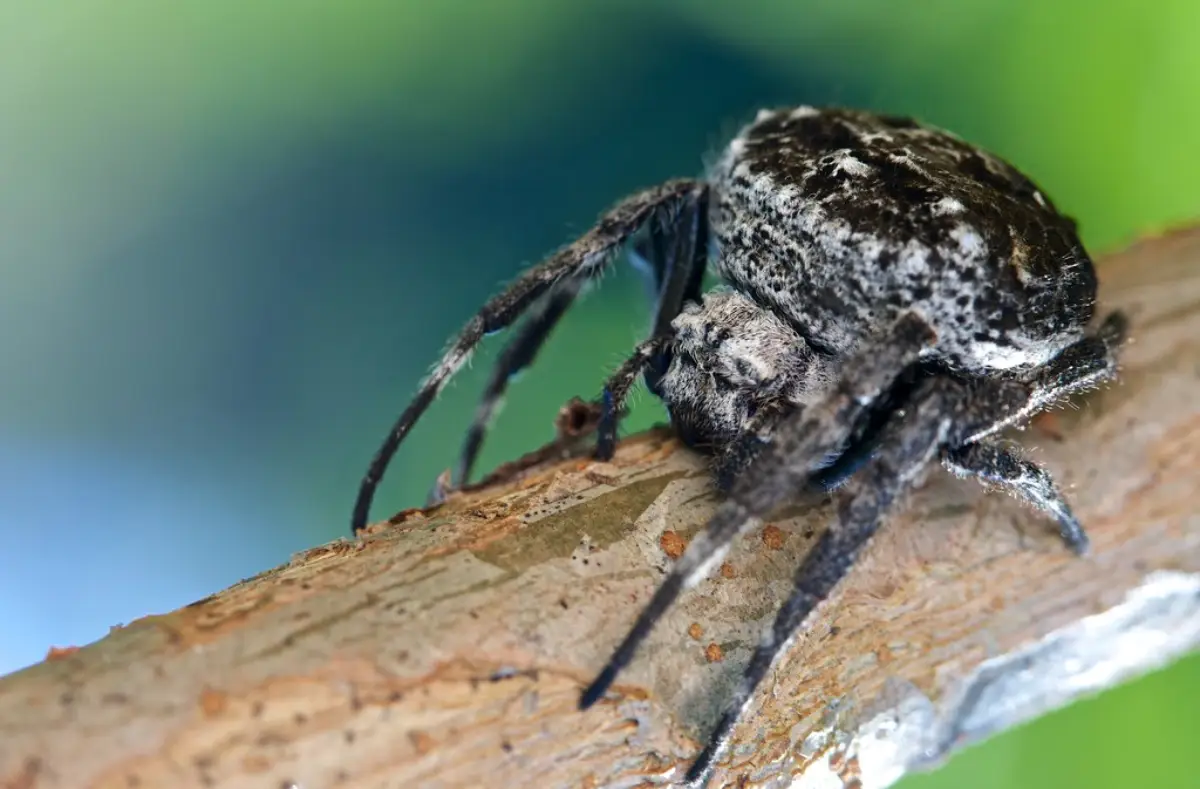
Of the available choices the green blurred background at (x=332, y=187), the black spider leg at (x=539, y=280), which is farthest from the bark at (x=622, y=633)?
the green blurred background at (x=332, y=187)

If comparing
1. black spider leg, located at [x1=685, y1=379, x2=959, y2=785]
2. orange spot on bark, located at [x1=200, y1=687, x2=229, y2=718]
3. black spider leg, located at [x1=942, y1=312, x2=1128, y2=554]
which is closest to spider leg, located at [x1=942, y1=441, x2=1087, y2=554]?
black spider leg, located at [x1=942, y1=312, x2=1128, y2=554]

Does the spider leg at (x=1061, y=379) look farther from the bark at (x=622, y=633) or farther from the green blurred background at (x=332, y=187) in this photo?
the green blurred background at (x=332, y=187)

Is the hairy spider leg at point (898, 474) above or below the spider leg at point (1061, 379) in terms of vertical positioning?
below

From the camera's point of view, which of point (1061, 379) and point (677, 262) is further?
point (677, 262)

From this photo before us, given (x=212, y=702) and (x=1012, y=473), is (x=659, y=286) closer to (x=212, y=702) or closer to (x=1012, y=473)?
(x=1012, y=473)

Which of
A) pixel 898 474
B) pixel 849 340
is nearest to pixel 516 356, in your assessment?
pixel 849 340

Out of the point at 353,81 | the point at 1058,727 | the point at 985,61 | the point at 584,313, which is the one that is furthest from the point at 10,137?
the point at 1058,727
